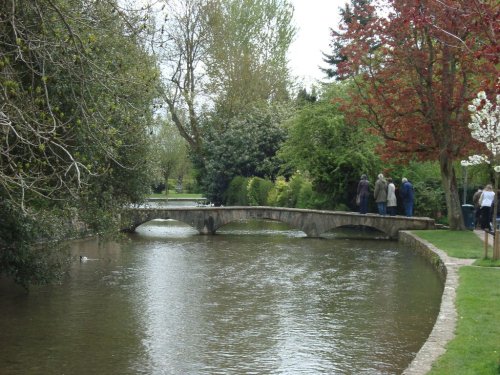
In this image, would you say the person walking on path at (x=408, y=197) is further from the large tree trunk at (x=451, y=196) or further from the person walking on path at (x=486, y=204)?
the person walking on path at (x=486, y=204)

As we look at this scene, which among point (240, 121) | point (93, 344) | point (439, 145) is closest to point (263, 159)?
point (240, 121)

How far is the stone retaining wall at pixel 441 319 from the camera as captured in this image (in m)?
8.31

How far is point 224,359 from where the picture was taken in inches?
420

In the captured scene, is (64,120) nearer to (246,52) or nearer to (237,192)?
(237,192)

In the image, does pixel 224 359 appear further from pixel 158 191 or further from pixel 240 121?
pixel 158 191

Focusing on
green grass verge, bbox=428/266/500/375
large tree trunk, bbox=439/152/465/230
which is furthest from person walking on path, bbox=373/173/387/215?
green grass verge, bbox=428/266/500/375

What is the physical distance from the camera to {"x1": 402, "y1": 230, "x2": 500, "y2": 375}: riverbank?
8125mm

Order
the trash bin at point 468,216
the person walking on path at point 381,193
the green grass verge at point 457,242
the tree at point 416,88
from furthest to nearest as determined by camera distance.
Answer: the person walking on path at point 381,193 < the trash bin at point 468,216 < the tree at point 416,88 < the green grass verge at point 457,242

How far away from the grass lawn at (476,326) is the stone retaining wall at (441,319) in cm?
11

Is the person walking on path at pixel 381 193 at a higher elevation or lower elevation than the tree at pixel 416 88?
lower

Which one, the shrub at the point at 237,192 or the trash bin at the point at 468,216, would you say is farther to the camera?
the shrub at the point at 237,192

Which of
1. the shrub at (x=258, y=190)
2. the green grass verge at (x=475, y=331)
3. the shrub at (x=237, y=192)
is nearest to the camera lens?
the green grass verge at (x=475, y=331)

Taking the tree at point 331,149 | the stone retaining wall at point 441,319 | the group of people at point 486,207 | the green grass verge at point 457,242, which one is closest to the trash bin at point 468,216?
the group of people at point 486,207

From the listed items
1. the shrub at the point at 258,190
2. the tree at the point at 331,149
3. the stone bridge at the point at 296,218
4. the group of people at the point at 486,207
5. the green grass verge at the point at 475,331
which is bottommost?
the green grass verge at the point at 475,331
